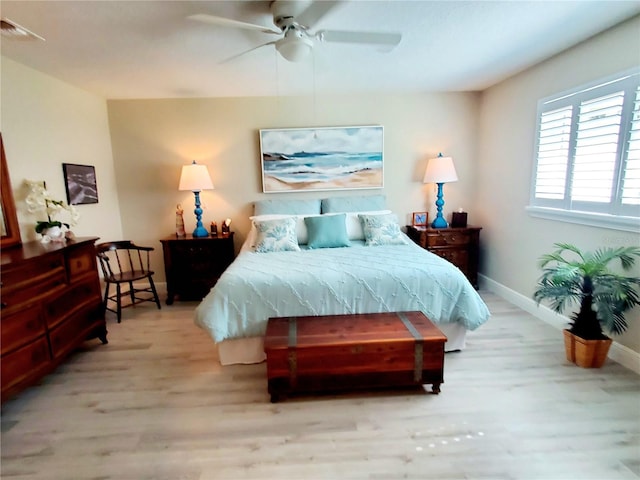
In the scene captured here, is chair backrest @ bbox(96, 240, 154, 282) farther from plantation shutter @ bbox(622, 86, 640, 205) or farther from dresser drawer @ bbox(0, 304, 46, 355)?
plantation shutter @ bbox(622, 86, 640, 205)

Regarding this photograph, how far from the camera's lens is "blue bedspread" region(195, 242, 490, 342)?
7.54ft

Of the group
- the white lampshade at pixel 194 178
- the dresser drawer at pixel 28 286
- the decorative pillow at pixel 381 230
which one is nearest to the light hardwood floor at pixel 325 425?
the dresser drawer at pixel 28 286

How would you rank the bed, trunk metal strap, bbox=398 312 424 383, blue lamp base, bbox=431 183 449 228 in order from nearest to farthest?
1. trunk metal strap, bbox=398 312 424 383
2. the bed
3. blue lamp base, bbox=431 183 449 228

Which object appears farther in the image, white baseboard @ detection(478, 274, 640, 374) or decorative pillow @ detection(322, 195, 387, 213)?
decorative pillow @ detection(322, 195, 387, 213)

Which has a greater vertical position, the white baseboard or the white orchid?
the white orchid

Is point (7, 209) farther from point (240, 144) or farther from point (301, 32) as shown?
point (301, 32)

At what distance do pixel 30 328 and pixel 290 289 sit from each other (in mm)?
1680

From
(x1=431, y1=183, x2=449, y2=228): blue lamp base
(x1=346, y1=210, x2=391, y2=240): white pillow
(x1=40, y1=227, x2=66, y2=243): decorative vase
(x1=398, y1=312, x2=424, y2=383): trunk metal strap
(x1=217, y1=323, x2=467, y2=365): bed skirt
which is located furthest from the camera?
(x1=431, y1=183, x2=449, y2=228): blue lamp base

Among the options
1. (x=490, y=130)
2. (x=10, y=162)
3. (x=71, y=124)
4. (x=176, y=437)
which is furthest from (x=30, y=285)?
(x=490, y=130)

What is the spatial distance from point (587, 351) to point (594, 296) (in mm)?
393

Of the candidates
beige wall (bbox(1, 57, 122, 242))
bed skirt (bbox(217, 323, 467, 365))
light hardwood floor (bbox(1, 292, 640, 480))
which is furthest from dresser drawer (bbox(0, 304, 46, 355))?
bed skirt (bbox(217, 323, 467, 365))

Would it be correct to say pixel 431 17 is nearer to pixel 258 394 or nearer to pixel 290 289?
pixel 290 289

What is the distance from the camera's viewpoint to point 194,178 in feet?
12.0

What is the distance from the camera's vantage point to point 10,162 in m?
2.53
